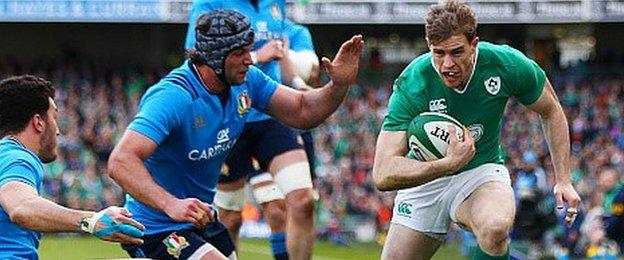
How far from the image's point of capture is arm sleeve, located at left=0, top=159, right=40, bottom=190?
236 inches

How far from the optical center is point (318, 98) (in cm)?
821

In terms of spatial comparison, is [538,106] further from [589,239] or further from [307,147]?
[589,239]

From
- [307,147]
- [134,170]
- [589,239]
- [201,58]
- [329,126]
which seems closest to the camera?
[134,170]

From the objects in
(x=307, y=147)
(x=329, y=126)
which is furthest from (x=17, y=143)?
(x=329, y=126)

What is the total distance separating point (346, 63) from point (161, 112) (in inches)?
40.4

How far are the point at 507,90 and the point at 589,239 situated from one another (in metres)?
8.25

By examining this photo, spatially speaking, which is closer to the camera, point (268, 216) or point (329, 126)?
point (268, 216)

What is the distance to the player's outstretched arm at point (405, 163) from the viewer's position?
25.1 feet

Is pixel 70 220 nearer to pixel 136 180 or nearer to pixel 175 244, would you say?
pixel 136 180

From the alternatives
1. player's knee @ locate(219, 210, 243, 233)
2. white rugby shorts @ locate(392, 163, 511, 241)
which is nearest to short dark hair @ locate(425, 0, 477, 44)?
white rugby shorts @ locate(392, 163, 511, 241)

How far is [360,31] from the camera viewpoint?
1309 inches

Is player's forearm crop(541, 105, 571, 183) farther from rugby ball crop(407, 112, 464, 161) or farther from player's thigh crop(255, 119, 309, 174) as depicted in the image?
player's thigh crop(255, 119, 309, 174)

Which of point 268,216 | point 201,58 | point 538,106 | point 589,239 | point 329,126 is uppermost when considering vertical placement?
point 201,58

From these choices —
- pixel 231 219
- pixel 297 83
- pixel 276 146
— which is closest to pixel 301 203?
pixel 276 146
